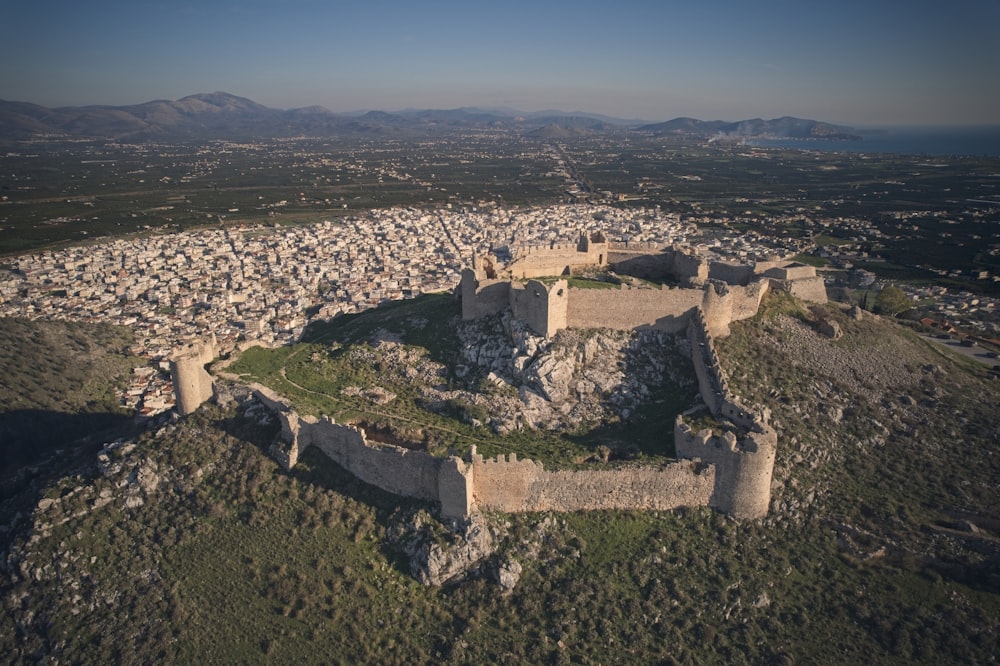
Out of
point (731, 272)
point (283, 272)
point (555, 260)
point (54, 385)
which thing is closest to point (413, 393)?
point (555, 260)

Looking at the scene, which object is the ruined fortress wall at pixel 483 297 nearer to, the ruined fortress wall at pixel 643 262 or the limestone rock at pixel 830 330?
the ruined fortress wall at pixel 643 262

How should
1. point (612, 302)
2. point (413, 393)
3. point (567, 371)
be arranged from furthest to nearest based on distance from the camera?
point (612, 302) < point (413, 393) < point (567, 371)

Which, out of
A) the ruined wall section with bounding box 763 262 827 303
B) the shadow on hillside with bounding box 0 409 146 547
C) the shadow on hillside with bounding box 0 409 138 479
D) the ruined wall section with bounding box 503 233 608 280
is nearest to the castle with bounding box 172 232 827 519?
the ruined wall section with bounding box 503 233 608 280

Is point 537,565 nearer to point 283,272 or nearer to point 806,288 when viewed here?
point 806,288

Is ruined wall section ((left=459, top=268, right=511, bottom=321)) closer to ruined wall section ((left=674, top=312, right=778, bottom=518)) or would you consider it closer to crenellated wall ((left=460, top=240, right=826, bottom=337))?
crenellated wall ((left=460, top=240, right=826, bottom=337))

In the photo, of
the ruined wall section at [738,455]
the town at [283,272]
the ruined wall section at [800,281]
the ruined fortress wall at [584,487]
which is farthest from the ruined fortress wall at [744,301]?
the town at [283,272]

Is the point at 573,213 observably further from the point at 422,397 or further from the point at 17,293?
the point at 422,397
